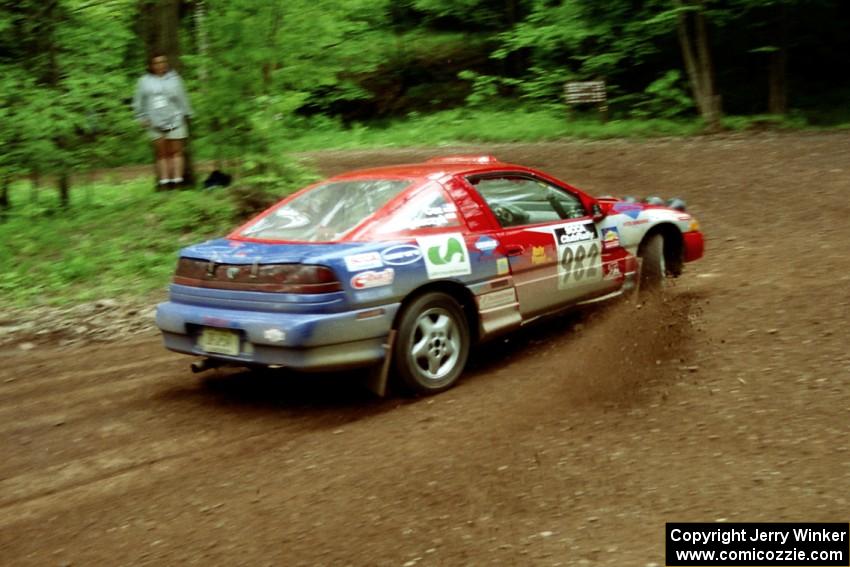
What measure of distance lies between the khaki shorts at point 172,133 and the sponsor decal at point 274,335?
25.9 feet

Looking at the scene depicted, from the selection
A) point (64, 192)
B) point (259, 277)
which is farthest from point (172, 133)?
point (259, 277)

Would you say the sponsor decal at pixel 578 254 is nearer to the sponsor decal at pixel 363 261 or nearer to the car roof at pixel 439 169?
the car roof at pixel 439 169

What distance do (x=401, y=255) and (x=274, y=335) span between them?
37.9 inches

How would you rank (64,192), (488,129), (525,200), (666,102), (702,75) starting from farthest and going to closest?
(488,129), (666,102), (702,75), (64,192), (525,200)

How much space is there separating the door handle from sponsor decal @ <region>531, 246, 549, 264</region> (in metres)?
0.12

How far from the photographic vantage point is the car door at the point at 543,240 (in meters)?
6.63

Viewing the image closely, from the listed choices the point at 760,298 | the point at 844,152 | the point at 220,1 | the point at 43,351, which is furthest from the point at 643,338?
the point at 844,152

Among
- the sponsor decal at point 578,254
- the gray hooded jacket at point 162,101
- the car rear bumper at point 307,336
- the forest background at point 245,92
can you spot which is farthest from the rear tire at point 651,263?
the gray hooded jacket at point 162,101

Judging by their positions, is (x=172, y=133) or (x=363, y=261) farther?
(x=172, y=133)

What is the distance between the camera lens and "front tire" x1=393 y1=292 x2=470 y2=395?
5809mm

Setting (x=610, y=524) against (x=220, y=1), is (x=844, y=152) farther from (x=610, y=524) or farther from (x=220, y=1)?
(x=610, y=524)

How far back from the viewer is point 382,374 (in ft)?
19.0

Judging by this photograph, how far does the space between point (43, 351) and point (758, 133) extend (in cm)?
1406

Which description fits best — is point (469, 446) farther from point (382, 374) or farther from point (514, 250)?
point (514, 250)
